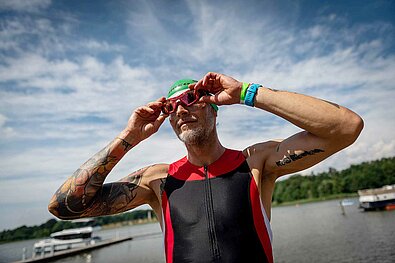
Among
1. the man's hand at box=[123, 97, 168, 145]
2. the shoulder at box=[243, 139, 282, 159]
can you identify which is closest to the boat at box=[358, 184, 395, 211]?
the shoulder at box=[243, 139, 282, 159]

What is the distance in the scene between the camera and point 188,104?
2.77m

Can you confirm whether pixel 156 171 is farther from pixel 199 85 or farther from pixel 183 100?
pixel 199 85

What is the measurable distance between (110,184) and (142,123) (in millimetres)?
721

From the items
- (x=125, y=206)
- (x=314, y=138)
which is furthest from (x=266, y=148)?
(x=125, y=206)

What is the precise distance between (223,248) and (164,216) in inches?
24.5

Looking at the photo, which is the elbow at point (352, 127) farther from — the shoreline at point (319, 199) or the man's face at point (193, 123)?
the shoreline at point (319, 199)

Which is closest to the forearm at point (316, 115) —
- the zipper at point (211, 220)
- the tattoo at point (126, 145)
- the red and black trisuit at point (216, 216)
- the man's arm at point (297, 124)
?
the man's arm at point (297, 124)

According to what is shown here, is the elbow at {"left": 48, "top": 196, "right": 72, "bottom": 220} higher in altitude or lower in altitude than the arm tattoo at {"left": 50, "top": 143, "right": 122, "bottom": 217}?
lower

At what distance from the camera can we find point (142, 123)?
2941 mm

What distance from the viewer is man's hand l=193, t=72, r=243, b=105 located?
101 inches

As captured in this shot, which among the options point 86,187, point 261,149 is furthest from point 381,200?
point 86,187

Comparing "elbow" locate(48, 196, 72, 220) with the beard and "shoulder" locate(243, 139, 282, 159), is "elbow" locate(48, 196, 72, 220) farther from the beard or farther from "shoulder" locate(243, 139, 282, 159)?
"shoulder" locate(243, 139, 282, 159)

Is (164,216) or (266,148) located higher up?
(266,148)

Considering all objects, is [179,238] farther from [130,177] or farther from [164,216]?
[130,177]
